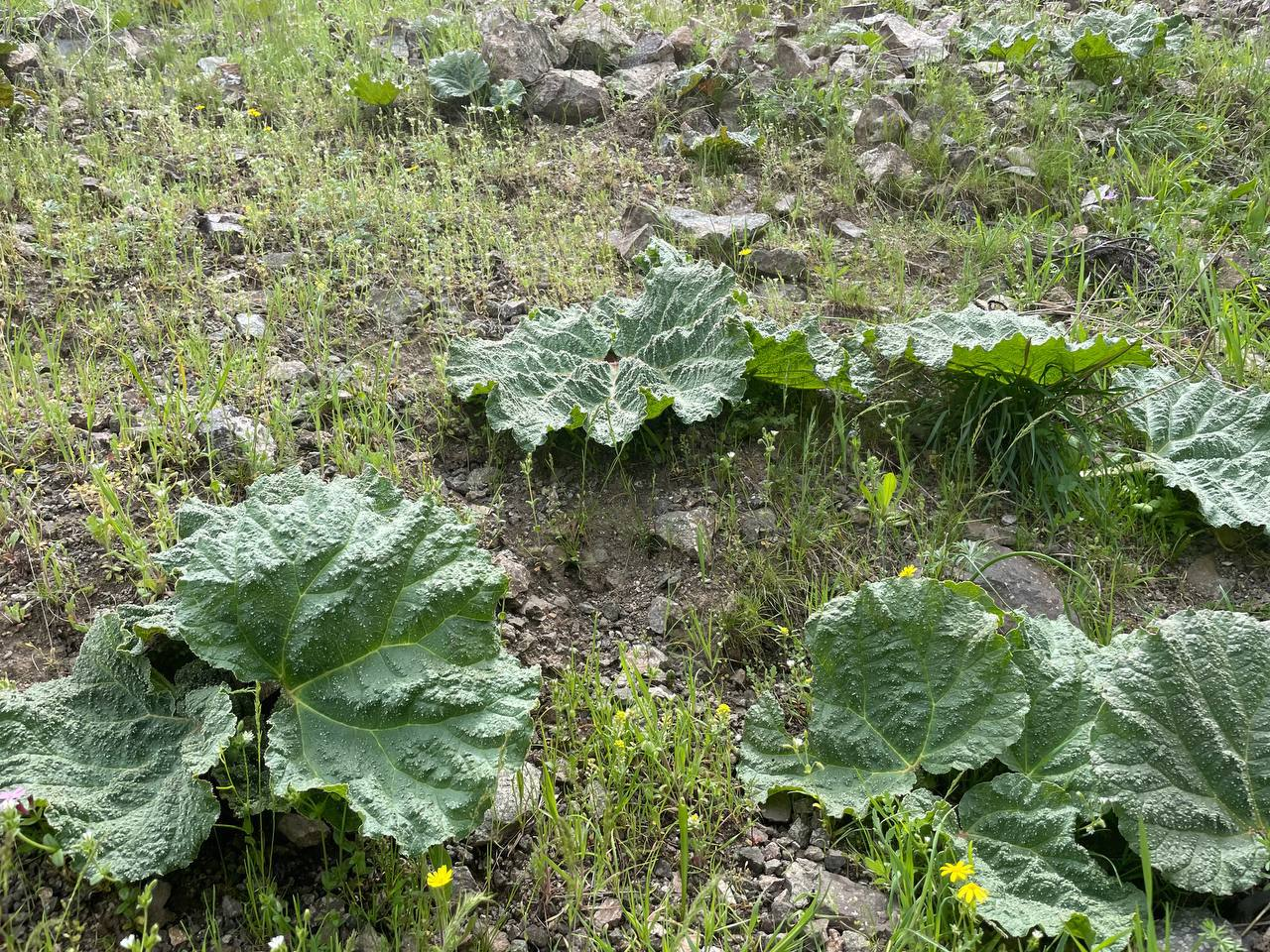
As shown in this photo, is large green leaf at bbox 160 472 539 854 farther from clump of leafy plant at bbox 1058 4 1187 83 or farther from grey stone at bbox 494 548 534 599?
clump of leafy plant at bbox 1058 4 1187 83

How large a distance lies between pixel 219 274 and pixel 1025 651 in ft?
10.5

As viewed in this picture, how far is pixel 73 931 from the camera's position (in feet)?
6.05

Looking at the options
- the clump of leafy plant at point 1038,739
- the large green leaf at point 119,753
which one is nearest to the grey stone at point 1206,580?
the clump of leafy plant at point 1038,739

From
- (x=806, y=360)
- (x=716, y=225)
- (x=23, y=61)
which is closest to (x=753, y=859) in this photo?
(x=806, y=360)

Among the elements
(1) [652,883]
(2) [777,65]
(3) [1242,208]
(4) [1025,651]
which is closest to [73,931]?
(1) [652,883]

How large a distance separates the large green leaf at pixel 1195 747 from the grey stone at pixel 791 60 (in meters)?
4.30

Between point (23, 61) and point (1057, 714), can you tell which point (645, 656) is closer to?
point (1057, 714)

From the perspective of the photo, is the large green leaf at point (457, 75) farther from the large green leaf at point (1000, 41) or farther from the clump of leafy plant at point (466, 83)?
the large green leaf at point (1000, 41)

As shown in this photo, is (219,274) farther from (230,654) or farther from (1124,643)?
(1124,643)

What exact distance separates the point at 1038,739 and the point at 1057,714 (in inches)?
2.8

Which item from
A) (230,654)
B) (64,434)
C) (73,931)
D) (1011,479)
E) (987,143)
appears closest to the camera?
(73,931)

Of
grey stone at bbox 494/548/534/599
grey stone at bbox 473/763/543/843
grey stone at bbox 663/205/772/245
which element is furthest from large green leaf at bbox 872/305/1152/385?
grey stone at bbox 473/763/543/843

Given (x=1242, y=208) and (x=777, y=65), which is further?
(x=777, y=65)

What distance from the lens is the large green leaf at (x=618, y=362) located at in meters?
3.06
